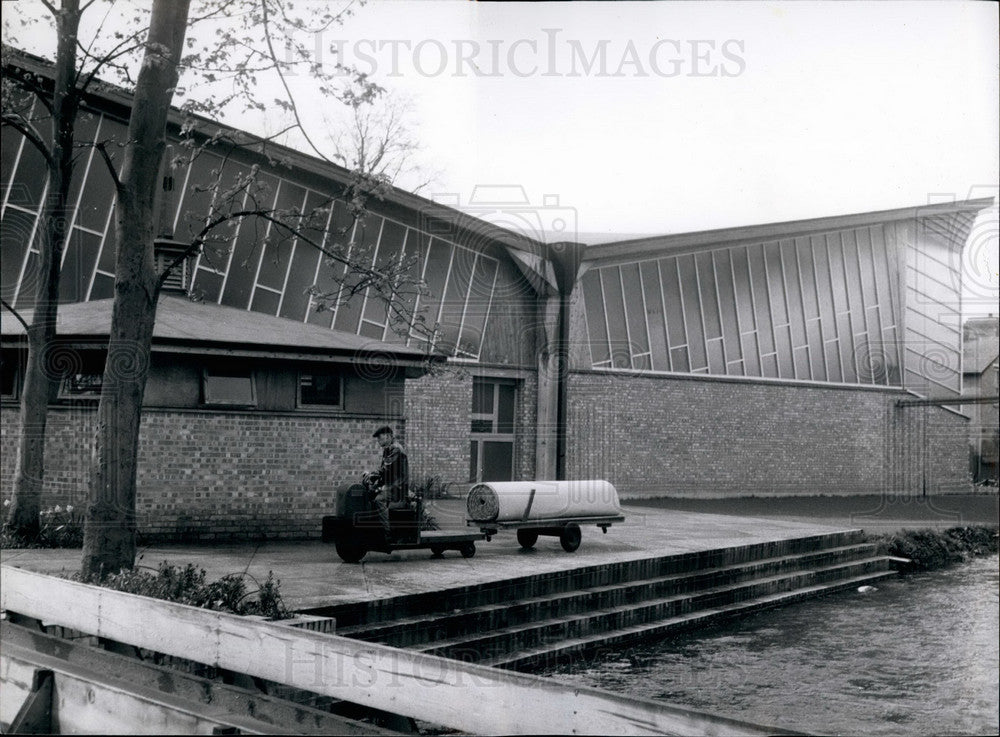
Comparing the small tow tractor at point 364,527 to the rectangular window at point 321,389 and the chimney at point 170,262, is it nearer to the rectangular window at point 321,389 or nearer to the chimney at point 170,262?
the rectangular window at point 321,389

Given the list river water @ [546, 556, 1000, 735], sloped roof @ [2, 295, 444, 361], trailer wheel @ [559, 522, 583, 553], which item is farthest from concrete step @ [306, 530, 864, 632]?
sloped roof @ [2, 295, 444, 361]

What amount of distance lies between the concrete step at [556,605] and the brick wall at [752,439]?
338 inches

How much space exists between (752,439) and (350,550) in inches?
689

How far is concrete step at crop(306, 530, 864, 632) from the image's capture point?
8.04 m

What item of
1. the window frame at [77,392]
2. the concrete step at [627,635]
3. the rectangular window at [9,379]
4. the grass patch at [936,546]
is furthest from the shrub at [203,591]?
the grass patch at [936,546]

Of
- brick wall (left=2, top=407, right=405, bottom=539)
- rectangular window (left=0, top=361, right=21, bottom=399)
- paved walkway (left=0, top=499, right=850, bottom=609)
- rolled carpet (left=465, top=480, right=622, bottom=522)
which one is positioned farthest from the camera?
rectangular window (left=0, top=361, right=21, bottom=399)

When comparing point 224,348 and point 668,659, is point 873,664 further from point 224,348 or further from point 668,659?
point 224,348

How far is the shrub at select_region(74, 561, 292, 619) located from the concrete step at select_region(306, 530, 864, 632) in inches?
31.9

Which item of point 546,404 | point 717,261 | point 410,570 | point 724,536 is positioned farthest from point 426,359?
point 717,261

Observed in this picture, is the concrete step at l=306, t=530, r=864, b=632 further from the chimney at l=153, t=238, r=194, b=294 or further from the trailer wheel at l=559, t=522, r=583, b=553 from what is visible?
the chimney at l=153, t=238, r=194, b=294

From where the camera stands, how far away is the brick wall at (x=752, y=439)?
22859 mm

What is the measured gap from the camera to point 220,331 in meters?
12.6

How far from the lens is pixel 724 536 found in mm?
14641

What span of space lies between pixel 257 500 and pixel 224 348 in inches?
79.4
